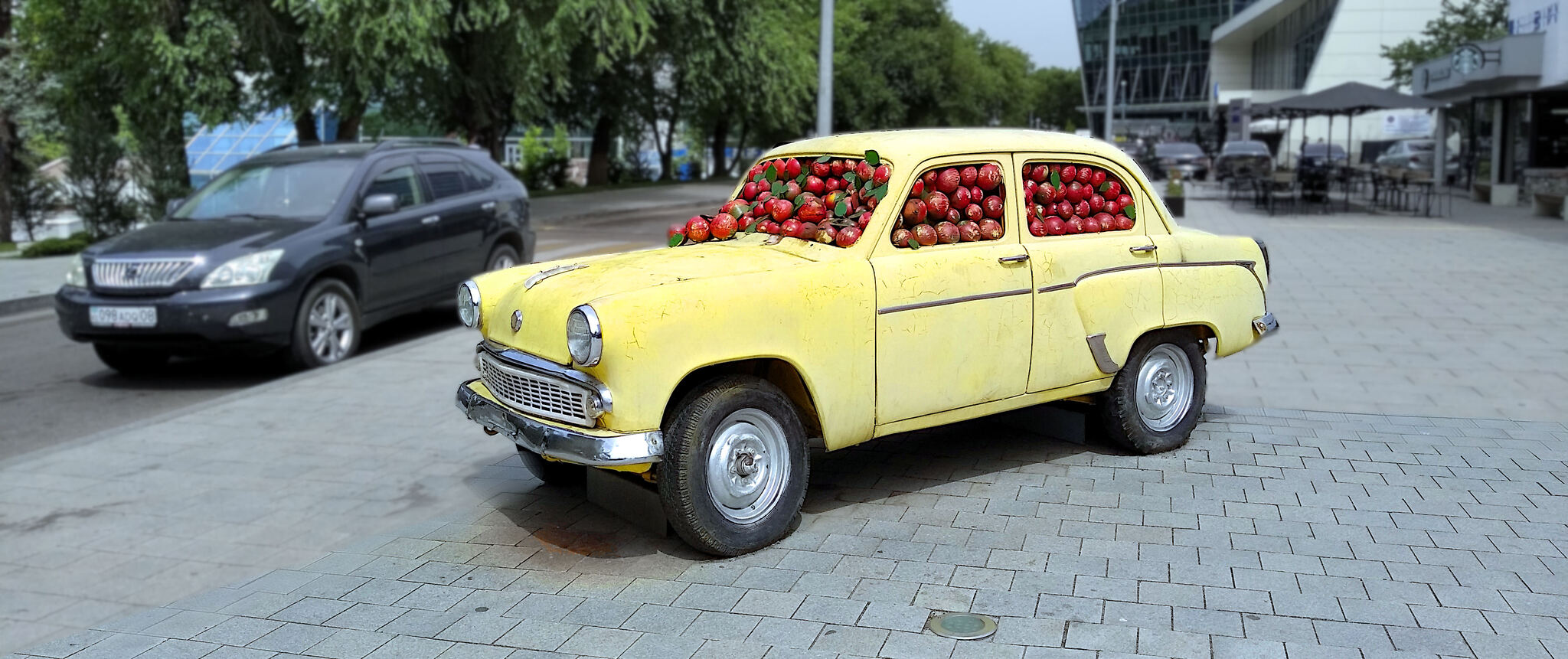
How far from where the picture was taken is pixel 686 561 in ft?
15.4

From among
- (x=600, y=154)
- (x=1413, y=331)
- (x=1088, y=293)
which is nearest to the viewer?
(x=1088, y=293)

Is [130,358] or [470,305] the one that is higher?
[470,305]

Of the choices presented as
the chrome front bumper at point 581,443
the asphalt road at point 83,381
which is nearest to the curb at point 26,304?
the asphalt road at point 83,381

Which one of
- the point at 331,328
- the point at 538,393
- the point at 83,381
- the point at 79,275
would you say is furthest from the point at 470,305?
the point at 83,381

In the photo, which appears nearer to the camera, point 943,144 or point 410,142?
point 943,144

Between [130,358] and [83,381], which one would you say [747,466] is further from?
[83,381]

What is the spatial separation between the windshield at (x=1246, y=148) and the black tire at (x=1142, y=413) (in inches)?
1261

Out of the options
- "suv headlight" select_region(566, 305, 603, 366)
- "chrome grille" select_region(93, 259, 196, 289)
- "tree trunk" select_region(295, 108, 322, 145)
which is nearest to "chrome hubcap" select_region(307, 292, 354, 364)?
"chrome grille" select_region(93, 259, 196, 289)

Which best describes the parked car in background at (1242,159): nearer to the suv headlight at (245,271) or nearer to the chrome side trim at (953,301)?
the suv headlight at (245,271)

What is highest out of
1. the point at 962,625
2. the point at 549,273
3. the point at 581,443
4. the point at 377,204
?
the point at 377,204

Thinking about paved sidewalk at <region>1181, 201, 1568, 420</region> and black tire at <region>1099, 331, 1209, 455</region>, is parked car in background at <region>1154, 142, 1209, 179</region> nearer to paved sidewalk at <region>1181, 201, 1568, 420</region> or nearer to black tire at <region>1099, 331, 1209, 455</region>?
paved sidewalk at <region>1181, 201, 1568, 420</region>

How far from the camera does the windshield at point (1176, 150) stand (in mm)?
42344

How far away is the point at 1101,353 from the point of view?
5711mm

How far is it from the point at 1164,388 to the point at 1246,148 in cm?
3424
